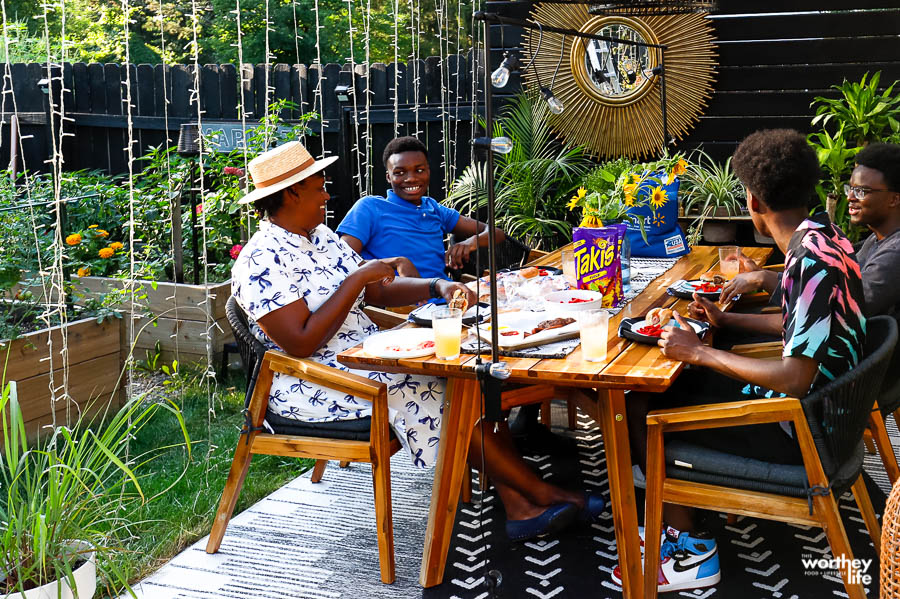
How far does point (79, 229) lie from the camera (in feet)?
16.9

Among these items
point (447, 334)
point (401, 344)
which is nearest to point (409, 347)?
point (401, 344)

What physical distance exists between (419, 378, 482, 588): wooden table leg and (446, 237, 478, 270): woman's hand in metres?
1.33

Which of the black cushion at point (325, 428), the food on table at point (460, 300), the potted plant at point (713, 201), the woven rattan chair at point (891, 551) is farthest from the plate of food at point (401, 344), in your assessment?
the potted plant at point (713, 201)

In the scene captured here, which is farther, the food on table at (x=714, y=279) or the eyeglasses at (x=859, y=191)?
the food on table at (x=714, y=279)

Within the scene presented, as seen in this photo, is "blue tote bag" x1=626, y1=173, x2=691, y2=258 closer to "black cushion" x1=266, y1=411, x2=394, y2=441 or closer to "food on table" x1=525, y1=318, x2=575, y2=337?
"food on table" x1=525, y1=318, x2=575, y2=337

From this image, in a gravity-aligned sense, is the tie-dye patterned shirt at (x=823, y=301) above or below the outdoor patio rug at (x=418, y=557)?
above

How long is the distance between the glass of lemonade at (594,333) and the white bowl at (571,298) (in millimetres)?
488

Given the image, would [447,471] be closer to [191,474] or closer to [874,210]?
[191,474]

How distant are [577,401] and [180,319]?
263 centimetres

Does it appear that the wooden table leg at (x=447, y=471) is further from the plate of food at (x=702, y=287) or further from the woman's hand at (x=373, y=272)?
the plate of food at (x=702, y=287)

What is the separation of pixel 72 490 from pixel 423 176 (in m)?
2.16

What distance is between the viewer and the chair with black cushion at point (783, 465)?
2.05 metres

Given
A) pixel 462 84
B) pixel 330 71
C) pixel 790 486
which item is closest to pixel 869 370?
pixel 790 486

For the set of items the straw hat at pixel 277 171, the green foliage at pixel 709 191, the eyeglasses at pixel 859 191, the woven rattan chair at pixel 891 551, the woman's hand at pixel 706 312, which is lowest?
the woven rattan chair at pixel 891 551
